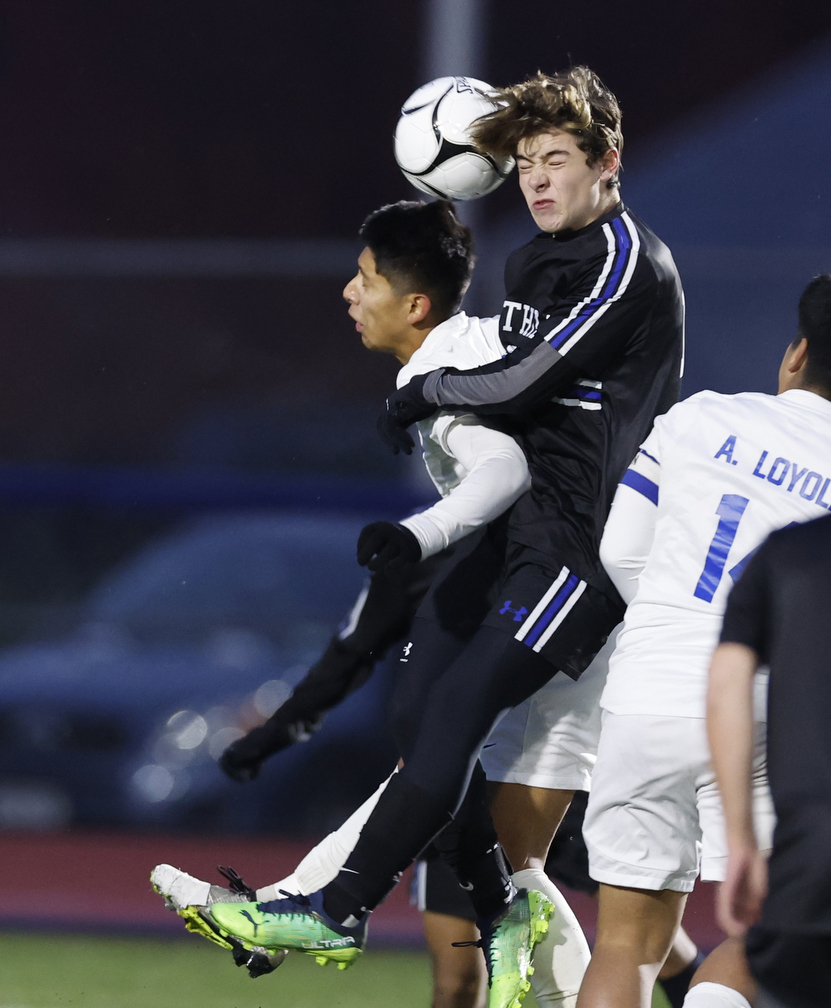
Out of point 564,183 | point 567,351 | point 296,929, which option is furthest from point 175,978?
point 564,183

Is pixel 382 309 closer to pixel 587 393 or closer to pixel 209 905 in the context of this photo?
pixel 587 393

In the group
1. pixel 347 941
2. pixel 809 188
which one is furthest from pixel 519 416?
pixel 809 188

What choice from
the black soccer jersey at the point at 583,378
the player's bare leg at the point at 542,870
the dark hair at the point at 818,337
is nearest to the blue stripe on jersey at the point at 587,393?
→ the black soccer jersey at the point at 583,378

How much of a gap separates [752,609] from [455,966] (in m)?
1.57

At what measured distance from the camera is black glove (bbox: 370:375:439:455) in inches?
113

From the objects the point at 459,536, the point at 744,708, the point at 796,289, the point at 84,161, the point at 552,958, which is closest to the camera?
the point at 744,708

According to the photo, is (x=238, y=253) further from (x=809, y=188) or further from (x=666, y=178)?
(x=809, y=188)

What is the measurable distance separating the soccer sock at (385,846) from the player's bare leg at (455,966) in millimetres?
303

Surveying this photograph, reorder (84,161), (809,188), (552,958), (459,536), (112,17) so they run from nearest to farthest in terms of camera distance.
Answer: (459,536), (552,958), (809,188), (84,161), (112,17)

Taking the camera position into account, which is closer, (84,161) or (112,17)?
(84,161)

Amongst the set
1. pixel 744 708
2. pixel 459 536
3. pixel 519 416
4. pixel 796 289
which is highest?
pixel 796 289

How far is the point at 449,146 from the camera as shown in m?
3.14

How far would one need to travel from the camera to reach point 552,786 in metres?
2.95

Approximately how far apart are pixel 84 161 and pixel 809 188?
6.39 m
